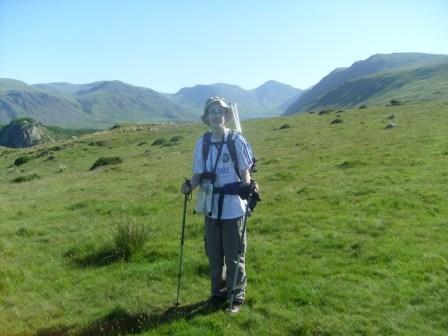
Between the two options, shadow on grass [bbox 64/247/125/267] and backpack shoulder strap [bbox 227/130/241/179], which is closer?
backpack shoulder strap [bbox 227/130/241/179]

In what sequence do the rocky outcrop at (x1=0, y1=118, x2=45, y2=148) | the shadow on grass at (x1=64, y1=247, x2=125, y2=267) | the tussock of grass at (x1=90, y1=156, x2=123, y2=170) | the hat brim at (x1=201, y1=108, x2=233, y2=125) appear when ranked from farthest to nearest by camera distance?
the rocky outcrop at (x1=0, y1=118, x2=45, y2=148), the tussock of grass at (x1=90, y1=156, x2=123, y2=170), the shadow on grass at (x1=64, y1=247, x2=125, y2=267), the hat brim at (x1=201, y1=108, x2=233, y2=125)

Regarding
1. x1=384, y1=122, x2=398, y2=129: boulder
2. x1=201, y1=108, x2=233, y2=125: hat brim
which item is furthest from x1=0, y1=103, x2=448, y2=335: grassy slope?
x1=384, y1=122, x2=398, y2=129: boulder

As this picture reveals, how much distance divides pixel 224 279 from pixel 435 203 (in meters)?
8.94

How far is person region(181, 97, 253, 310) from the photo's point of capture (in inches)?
322

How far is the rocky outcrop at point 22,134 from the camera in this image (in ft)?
486

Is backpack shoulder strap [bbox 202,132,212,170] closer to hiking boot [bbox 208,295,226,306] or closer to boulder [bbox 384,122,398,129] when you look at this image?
hiking boot [bbox 208,295,226,306]

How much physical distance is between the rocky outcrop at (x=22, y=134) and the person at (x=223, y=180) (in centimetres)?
15106

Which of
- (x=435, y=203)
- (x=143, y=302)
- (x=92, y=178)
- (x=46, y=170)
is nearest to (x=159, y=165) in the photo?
(x=92, y=178)

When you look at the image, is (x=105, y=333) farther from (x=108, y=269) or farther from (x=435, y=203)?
(x=435, y=203)

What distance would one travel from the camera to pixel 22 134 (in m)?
149

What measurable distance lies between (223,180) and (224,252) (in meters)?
1.36

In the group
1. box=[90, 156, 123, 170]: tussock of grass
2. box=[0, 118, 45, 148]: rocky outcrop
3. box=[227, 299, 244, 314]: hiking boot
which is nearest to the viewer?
box=[227, 299, 244, 314]: hiking boot

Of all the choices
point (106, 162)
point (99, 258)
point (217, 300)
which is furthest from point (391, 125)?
point (217, 300)

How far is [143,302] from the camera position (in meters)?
9.43
